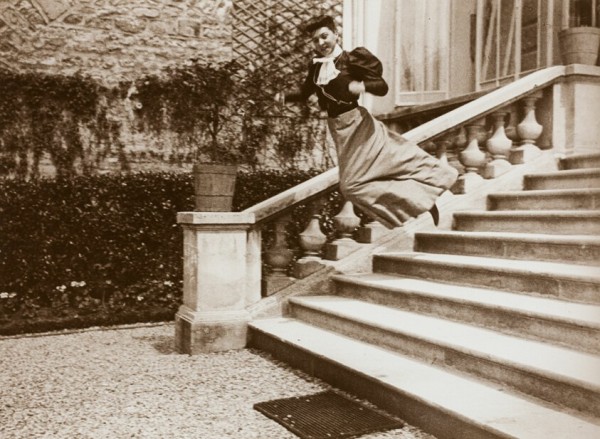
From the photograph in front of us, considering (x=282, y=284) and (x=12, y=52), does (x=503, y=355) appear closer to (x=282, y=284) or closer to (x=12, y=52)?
(x=282, y=284)

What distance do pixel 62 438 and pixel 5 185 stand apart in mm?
3941

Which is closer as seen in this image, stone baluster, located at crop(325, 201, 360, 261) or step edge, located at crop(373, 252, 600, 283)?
step edge, located at crop(373, 252, 600, 283)

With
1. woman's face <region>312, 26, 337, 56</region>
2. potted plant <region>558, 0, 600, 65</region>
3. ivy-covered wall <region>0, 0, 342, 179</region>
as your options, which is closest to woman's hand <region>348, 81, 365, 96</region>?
woman's face <region>312, 26, 337, 56</region>

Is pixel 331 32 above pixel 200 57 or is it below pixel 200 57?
below

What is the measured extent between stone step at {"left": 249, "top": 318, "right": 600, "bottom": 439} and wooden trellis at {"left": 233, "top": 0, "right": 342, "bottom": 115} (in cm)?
543

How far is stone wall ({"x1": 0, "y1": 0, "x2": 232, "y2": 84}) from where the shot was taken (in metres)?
8.57

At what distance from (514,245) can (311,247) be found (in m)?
1.65

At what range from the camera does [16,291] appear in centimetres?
644

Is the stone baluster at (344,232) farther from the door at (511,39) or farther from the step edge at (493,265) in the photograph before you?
the door at (511,39)

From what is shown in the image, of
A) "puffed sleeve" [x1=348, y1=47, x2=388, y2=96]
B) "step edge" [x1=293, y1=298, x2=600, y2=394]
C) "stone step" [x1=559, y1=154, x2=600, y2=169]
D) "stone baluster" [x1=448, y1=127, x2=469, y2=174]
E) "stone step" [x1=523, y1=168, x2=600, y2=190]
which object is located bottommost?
"step edge" [x1=293, y1=298, x2=600, y2=394]

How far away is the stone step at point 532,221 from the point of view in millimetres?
4641

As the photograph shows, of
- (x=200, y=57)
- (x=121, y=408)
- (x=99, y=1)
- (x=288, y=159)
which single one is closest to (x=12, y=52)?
(x=99, y=1)

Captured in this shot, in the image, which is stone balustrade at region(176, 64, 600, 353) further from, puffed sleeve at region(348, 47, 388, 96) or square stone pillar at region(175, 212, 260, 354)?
puffed sleeve at region(348, 47, 388, 96)

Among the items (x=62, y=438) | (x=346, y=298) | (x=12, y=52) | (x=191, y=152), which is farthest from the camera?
(x=191, y=152)
